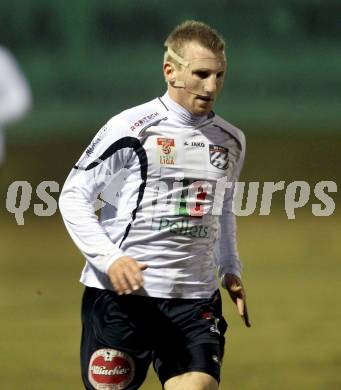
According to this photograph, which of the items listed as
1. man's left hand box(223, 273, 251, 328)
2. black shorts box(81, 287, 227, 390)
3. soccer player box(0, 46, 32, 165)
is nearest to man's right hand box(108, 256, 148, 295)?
black shorts box(81, 287, 227, 390)

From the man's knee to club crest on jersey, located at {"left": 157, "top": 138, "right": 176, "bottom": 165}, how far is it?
2.89 ft

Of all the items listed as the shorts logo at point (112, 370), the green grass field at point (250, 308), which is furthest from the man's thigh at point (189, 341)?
the green grass field at point (250, 308)

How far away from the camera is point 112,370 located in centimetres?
452

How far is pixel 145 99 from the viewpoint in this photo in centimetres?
1139

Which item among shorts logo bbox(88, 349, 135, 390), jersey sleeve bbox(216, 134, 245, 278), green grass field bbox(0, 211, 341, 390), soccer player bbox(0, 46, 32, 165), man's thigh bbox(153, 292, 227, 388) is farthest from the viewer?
soccer player bbox(0, 46, 32, 165)

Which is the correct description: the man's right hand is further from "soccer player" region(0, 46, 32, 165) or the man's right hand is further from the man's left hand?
"soccer player" region(0, 46, 32, 165)

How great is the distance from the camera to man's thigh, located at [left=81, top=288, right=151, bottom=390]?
4.54m

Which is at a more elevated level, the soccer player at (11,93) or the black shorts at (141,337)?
the soccer player at (11,93)

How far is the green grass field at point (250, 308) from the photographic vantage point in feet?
21.8

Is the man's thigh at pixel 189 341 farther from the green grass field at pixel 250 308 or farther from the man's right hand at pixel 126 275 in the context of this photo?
the green grass field at pixel 250 308

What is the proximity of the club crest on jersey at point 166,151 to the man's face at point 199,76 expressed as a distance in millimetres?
176

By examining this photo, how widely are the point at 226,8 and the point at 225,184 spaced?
22.4 feet

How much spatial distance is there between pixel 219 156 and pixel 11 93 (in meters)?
6.98

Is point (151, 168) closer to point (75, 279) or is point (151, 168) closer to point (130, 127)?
point (130, 127)
